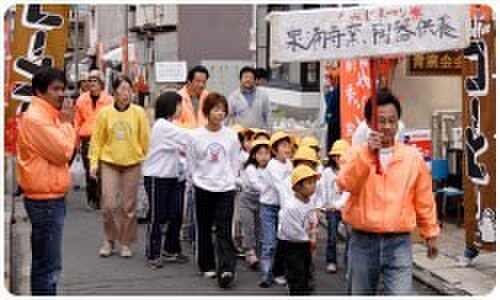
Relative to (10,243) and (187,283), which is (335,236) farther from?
(10,243)

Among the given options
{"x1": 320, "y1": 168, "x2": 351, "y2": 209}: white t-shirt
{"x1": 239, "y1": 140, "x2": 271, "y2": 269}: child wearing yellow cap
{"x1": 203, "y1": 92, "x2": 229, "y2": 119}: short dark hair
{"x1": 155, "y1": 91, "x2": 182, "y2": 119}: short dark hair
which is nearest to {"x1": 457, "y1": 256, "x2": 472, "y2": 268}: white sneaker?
{"x1": 320, "y1": 168, "x2": 351, "y2": 209}: white t-shirt

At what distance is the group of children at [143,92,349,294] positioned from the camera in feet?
19.2

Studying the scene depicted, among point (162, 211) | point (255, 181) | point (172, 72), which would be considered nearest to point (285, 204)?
point (255, 181)

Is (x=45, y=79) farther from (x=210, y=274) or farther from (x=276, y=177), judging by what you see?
(x=210, y=274)

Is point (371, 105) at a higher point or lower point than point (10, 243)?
higher

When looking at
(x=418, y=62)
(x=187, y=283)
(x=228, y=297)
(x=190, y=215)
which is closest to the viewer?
(x=228, y=297)

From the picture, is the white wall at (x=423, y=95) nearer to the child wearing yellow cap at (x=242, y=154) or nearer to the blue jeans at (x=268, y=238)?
the child wearing yellow cap at (x=242, y=154)

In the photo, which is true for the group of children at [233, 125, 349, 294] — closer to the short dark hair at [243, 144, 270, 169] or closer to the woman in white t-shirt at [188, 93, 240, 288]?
the short dark hair at [243, 144, 270, 169]

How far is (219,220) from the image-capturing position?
20.8 feet

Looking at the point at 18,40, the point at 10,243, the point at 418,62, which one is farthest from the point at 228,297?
the point at 418,62

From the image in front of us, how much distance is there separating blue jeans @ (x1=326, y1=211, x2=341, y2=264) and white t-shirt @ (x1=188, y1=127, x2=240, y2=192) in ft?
3.50

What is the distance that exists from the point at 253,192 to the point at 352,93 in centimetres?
221

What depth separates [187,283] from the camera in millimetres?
6445

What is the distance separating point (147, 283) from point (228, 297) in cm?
82
